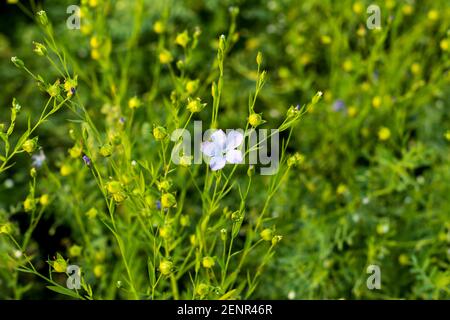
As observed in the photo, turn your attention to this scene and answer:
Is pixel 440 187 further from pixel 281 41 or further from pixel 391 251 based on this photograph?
pixel 281 41

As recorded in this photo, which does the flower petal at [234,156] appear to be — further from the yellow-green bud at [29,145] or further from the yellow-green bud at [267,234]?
the yellow-green bud at [29,145]

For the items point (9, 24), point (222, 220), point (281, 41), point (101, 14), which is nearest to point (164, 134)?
point (222, 220)

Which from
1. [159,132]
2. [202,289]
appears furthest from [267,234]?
[159,132]

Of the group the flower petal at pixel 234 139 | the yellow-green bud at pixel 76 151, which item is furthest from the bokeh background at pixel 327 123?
the flower petal at pixel 234 139

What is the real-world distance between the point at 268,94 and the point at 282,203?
42 centimetres

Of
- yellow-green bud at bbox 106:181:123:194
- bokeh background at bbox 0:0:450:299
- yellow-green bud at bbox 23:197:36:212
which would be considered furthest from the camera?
bokeh background at bbox 0:0:450:299

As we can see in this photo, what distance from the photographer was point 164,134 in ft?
2.89

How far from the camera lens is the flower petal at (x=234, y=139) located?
0.91 meters

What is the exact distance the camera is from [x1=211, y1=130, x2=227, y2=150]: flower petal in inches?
35.8

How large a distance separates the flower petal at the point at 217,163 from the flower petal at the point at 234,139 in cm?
2

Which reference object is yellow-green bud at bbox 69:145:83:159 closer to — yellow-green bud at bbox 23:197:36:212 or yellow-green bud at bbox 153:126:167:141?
yellow-green bud at bbox 23:197:36:212

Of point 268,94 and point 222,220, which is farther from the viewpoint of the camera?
point 268,94

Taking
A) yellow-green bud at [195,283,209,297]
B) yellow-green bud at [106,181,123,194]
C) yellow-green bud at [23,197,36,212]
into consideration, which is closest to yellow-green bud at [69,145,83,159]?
yellow-green bud at [23,197,36,212]

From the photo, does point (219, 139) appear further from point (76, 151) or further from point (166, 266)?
point (76, 151)
